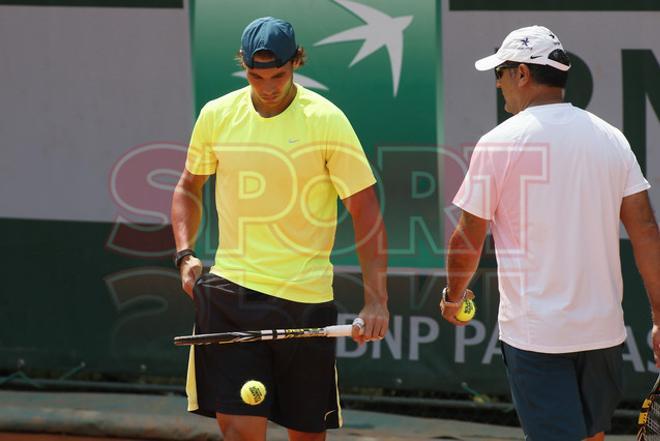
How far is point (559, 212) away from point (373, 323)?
79 cm

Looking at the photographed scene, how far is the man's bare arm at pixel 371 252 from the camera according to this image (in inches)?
164

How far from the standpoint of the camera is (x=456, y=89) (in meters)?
5.71

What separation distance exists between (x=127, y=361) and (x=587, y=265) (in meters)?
3.10

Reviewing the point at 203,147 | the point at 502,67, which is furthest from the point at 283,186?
the point at 502,67

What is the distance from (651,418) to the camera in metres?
3.90

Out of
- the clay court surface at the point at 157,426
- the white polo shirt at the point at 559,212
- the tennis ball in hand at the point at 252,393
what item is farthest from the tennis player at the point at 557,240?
the clay court surface at the point at 157,426

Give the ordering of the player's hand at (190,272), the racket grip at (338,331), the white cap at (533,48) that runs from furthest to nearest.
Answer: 1. the player's hand at (190,272)
2. the racket grip at (338,331)
3. the white cap at (533,48)

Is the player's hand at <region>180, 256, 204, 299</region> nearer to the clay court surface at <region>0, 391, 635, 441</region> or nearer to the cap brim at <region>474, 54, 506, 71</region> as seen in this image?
the cap brim at <region>474, 54, 506, 71</region>

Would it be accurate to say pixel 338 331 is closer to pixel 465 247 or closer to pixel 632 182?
pixel 465 247

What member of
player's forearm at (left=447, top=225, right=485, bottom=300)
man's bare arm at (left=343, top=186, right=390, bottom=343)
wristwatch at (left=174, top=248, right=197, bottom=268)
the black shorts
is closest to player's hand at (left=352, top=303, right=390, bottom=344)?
man's bare arm at (left=343, top=186, right=390, bottom=343)

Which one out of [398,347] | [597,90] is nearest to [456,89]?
[597,90]

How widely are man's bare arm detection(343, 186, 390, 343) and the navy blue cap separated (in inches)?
21.1

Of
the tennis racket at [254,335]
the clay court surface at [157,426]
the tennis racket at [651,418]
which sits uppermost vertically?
the tennis racket at [254,335]

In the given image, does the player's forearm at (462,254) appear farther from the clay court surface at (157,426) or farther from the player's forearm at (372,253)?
the clay court surface at (157,426)
